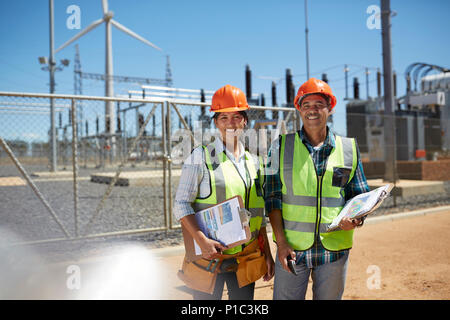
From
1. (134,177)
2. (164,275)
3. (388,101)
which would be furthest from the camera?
(134,177)

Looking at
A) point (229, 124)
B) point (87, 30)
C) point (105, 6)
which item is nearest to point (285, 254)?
point (229, 124)

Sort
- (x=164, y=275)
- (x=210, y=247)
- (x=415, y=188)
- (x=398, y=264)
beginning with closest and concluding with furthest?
(x=210, y=247) < (x=164, y=275) < (x=398, y=264) < (x=415, y=188)

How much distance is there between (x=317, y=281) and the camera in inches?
92.7

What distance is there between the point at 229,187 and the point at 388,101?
37.0ft

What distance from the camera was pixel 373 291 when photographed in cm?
423

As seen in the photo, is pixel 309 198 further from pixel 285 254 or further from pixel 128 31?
pixel 128 31

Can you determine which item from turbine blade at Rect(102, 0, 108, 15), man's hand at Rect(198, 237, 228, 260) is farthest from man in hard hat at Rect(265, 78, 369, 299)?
turbine blade at Rect(102, 0, 108, 15)

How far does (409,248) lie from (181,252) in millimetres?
3689

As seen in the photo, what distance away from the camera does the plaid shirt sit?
232 centimetres

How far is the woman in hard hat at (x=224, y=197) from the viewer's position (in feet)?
7.79

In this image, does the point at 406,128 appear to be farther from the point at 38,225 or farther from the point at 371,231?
the point at 38,225

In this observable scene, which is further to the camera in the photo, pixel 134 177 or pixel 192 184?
pixel 134 177

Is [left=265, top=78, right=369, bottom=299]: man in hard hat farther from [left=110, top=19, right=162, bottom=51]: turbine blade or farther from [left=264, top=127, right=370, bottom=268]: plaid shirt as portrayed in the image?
[left=110, top=19, right=162, bottom=51]: turbine blade

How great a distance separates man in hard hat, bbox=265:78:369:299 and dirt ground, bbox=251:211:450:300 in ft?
6.08
